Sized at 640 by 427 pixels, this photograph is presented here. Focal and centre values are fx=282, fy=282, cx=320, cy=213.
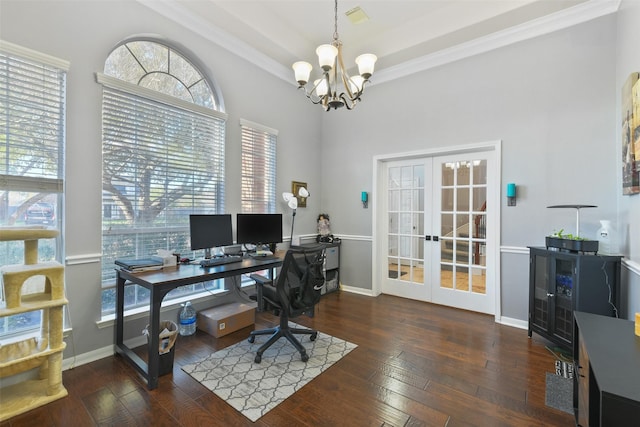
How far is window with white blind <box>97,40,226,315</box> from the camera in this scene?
8.47 ft

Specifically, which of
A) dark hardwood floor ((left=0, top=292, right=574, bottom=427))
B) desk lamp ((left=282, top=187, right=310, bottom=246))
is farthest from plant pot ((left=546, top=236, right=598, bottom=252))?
desk lamp ((left=282, top=187, right=310, bottom=246))

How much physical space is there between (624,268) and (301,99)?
4.34m

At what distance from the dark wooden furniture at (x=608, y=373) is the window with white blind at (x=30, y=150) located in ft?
11.2

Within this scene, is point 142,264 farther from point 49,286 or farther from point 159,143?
point 159,143

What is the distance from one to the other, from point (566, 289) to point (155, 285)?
360cm

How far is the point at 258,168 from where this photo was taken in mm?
3887

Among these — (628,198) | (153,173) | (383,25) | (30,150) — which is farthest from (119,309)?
(628,198)

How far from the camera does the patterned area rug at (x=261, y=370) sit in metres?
1.99

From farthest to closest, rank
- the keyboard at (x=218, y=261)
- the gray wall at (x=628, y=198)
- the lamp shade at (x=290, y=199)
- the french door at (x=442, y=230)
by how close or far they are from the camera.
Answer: the lamp shade at (x=290, y=199)
the french door at (x=442, y=230)
the keyboard at (x=218, y=261)
the gray wall at (x=628, y=198)

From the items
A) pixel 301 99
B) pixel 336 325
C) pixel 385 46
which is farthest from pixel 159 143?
pixel 385 46

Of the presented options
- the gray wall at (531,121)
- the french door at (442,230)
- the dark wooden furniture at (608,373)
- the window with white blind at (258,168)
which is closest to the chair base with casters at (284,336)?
the window with white blind at (258,168)

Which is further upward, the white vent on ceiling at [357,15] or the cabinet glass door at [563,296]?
the white vent on ceiling at [357,15]

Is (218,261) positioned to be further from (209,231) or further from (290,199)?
(290,199)

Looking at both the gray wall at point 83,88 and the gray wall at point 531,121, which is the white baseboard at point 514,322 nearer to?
the gray wall at point 531,121
